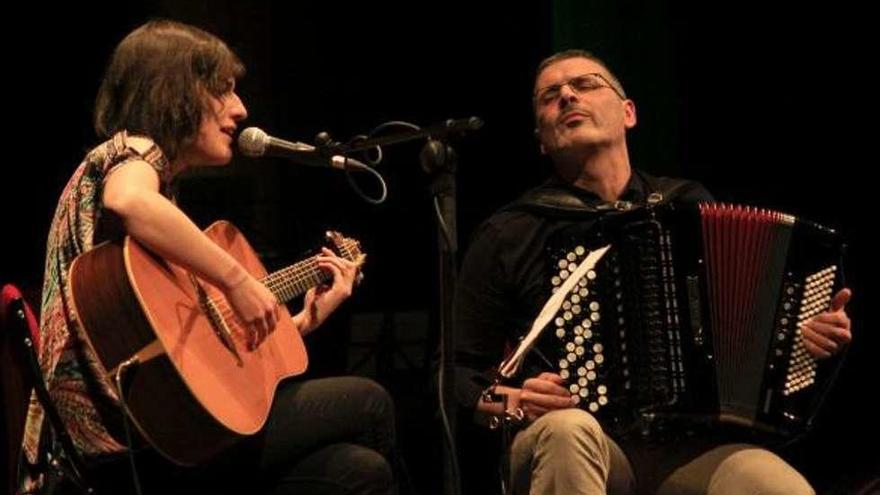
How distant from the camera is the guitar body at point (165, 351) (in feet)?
7.52

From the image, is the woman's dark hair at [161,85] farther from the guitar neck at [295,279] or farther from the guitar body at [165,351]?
the guitar neck at [295,279]

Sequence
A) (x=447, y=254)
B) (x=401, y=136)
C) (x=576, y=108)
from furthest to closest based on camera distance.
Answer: (x=576, y=108)
(x=401, y=136)
(x=447, y=254)

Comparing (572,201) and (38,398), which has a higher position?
(572,201)

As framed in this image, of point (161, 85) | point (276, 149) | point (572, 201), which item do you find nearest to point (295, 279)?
point (276, 149)

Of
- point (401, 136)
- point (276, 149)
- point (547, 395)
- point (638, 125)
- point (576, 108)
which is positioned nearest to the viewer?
point (401, 136)

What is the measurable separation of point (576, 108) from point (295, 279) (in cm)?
89

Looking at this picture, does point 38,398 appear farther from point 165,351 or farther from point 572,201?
point 572,201

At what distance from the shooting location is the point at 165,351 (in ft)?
7.58

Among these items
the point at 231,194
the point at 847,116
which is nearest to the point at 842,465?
the point at 847,116

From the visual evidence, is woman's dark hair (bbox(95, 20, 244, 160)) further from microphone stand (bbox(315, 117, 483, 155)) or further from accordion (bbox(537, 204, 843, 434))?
accordion (bbox(537, 204, 843, 434))

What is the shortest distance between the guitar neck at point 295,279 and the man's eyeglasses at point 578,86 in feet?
2.56

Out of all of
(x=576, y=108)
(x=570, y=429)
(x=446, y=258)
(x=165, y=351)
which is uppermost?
(x=576, y=108)

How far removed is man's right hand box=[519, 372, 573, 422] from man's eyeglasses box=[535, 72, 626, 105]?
879mm

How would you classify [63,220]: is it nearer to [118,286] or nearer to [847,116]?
[118,286]
